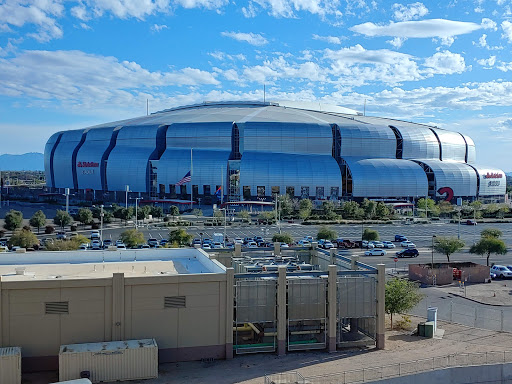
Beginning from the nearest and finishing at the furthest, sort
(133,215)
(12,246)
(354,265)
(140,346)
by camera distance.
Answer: (140,346), (354,265), (12,246), (133,215)

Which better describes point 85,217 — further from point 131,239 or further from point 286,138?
point 286,138

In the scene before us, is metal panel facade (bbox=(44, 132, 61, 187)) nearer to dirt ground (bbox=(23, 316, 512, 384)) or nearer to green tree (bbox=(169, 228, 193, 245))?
green tree (bbox=(169, 228, 193, 245))

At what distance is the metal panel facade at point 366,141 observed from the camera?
384 feet

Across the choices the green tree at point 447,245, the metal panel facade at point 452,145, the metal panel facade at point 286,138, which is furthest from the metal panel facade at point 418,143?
the green tree at point 447,245

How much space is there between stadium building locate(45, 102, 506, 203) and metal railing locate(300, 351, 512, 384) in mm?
83355

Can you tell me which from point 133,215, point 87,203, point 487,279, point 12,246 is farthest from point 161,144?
point 487,279

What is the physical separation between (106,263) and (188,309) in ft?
22.9

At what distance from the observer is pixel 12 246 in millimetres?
50625

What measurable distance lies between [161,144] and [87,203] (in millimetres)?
21609

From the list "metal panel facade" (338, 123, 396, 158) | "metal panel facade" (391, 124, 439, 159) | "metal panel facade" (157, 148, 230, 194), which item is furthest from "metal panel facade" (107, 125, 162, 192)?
"metal panel facade" (391, 124, 439, 159)

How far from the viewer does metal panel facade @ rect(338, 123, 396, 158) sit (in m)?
117

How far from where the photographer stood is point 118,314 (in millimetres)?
21859

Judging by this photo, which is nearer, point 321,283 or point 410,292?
point 321,283

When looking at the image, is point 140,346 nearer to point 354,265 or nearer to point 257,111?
point 354,265
